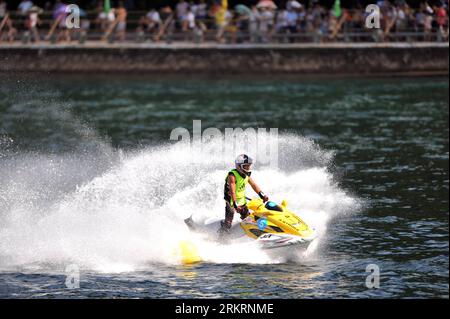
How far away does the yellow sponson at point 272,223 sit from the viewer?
22.8 m

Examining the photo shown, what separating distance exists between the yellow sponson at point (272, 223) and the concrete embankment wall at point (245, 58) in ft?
113

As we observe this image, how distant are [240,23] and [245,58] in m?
1.95

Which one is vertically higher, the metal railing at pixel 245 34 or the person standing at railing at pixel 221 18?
the person standing at railing at pixel 221 18

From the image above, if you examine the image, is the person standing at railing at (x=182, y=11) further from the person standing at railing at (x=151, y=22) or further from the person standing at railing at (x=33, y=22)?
the person standing at railing at (x=33, y=22)

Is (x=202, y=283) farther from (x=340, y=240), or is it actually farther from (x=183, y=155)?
(x=183, y=155)

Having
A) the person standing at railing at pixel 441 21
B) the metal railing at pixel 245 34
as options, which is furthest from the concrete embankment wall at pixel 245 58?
the person standing at railing at pixel 441 21

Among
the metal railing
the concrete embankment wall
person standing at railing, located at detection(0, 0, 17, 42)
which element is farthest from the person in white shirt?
the concrete embankment wall

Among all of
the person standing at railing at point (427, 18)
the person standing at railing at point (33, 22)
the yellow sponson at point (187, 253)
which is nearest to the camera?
the yellow sponson at point (187, 253)

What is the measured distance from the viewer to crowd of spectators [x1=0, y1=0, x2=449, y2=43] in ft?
185

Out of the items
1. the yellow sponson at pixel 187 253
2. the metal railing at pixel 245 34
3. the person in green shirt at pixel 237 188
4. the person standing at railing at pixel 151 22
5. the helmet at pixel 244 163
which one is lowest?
the yellow sponson at pixel 187 253

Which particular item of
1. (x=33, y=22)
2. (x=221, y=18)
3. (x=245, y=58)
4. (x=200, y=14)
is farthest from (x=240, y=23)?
(x=33, y=22)

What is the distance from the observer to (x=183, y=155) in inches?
1281

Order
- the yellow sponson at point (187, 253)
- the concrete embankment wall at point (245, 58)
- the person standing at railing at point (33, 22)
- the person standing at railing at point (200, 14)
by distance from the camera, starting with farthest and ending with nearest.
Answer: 1. the person standing at railing at point (200, 14)
2. the concrete embankment wall at point (245, 58)
3. the person standing at railing at point (33, 22)
4. the yellow sponson at point (187, 253)

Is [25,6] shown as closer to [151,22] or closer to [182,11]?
[151,22]
